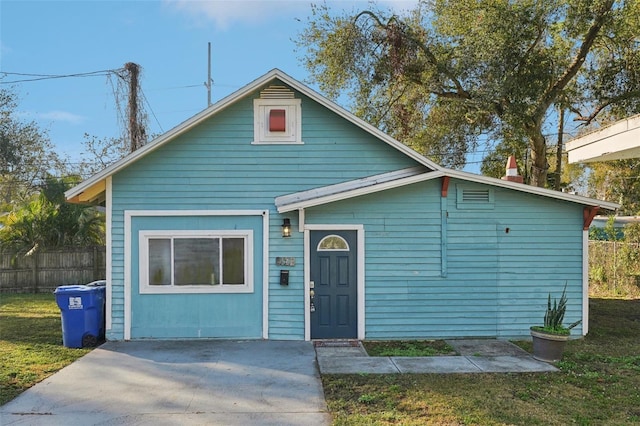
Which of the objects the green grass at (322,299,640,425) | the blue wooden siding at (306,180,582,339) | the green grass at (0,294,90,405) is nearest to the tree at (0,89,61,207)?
the green grass at (0,294,90,405)

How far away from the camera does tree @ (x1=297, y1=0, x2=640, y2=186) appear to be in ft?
48.2

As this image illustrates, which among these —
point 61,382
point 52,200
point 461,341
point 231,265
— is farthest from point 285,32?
point 61,382

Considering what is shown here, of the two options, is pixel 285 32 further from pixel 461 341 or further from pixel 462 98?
pixel 461 341

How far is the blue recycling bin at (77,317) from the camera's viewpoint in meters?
8.07

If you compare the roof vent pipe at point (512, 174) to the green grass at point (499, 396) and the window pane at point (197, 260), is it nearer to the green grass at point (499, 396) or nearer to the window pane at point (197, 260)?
the green grass at point (499, 396)

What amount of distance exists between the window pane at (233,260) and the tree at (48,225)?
9739mm

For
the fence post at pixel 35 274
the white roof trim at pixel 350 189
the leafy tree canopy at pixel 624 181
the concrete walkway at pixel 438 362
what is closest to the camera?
the concrete walkway at pixel 438 362

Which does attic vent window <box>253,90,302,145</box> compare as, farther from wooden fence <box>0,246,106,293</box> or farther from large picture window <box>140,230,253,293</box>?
wooden fence <box>0,246,106,293</box>

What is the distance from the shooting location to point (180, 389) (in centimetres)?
581

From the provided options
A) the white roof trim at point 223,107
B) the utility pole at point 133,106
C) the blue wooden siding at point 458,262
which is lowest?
the blue wooden siding at point 458,262

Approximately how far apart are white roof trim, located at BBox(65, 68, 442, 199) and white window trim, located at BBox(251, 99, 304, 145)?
30 centimetres

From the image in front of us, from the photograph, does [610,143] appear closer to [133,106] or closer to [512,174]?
[512,174]

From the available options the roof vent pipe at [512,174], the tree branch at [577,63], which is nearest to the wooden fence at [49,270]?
the roof vent pipe at [512,174]

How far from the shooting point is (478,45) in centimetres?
1489
